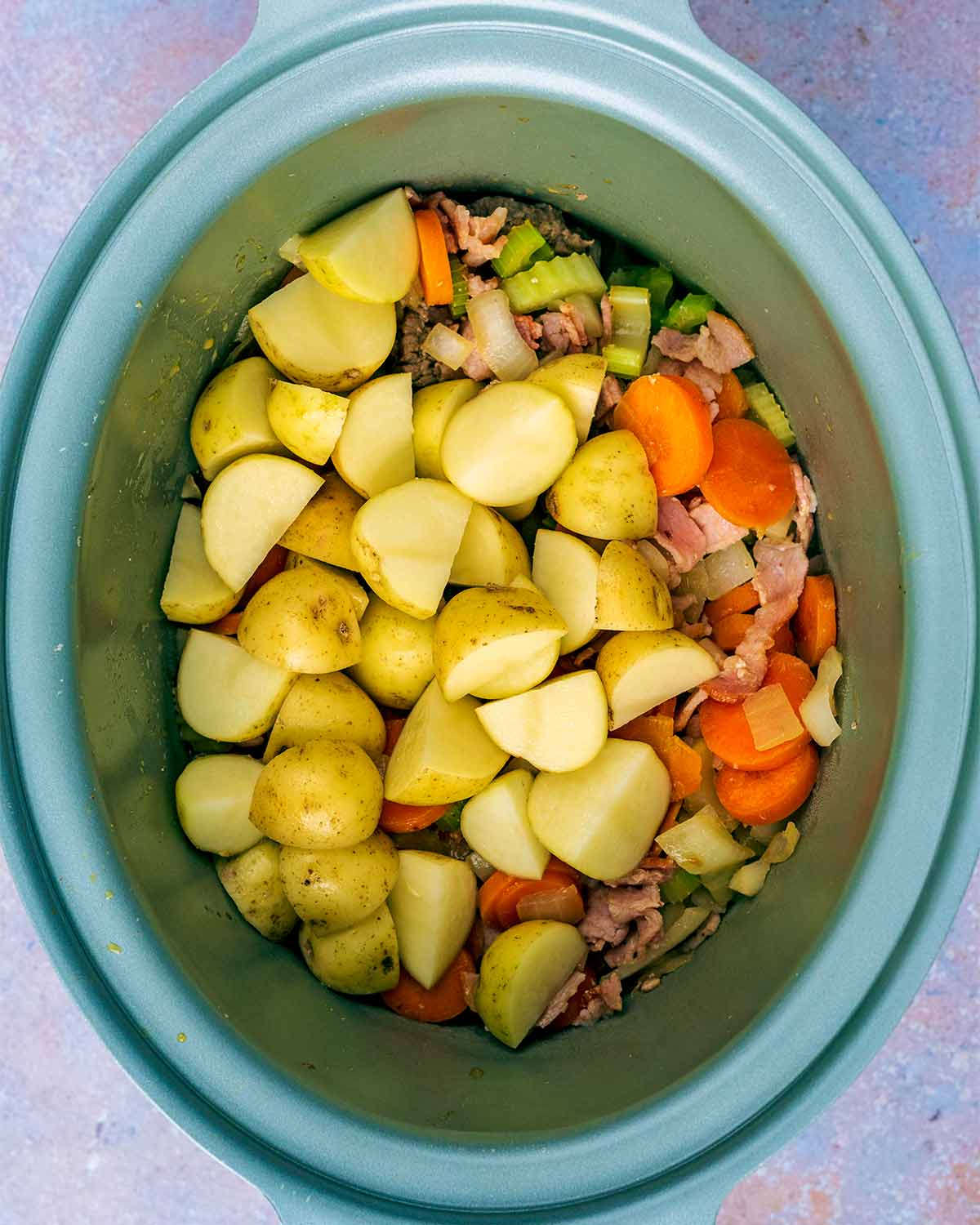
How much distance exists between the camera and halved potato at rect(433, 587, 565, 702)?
1.01 metres

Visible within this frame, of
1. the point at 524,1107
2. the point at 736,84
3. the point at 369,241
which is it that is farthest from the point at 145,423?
the point at 524,1107

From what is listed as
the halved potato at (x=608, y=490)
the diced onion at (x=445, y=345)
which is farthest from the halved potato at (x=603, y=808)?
the diced onion at (x=445, y=345)

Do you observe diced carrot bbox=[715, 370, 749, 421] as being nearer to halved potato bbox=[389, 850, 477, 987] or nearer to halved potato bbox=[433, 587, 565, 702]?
halved potato bbox=[433, 587, 565, 702]

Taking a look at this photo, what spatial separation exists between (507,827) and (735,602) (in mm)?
359

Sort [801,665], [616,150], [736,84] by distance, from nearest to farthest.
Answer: [736,84] → [616,150] → [801,665]

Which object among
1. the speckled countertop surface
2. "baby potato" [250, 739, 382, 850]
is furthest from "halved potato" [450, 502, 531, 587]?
the speckled countertop surface

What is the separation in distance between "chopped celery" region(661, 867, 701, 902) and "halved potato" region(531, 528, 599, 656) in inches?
10.9

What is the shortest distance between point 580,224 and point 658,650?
1.65 feet

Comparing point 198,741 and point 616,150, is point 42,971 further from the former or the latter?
point 616,150

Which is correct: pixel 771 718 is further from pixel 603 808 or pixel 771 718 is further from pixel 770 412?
pixel 770 412

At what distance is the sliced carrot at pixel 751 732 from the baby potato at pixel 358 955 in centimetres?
40

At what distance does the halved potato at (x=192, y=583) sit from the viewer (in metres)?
1.12

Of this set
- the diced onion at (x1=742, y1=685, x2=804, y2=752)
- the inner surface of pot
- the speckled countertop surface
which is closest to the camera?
the inner surface of pot

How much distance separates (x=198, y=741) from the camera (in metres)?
1.17
